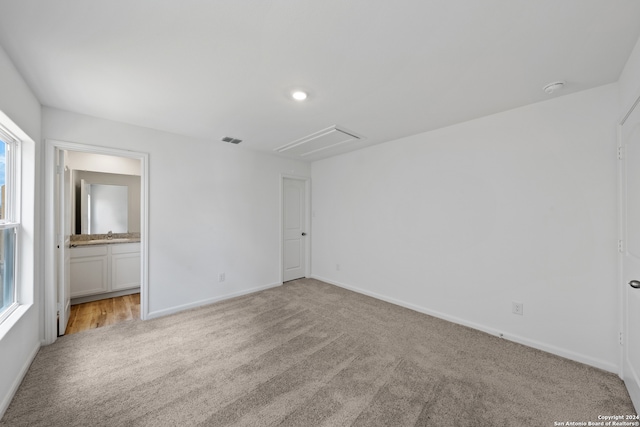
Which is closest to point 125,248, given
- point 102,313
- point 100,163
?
point 102,313

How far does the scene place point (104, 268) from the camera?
3836mm

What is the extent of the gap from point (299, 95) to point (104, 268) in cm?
395

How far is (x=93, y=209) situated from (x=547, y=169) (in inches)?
243

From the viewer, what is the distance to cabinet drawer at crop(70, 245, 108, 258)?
3611 mm

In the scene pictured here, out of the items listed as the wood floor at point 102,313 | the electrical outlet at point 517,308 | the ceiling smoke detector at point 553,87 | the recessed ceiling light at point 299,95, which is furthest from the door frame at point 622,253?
the wood floor at point 102,313

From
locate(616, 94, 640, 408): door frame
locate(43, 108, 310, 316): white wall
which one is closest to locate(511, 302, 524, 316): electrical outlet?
locate(616, 94, 640, 408): door frame

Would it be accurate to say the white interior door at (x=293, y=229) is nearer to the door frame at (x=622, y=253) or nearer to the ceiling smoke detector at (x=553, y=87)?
the ceiling smoke detector at (x=553, y=87)

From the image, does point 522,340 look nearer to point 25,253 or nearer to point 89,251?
point 25,253

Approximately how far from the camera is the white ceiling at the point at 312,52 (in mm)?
1349

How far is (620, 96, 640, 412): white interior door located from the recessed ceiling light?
231 cm

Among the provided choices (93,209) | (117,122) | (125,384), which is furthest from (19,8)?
(93,209)

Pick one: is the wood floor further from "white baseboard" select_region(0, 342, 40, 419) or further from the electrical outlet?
the electrical outlet

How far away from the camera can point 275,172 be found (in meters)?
4.41

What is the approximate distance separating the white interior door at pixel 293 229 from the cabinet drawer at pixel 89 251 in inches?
109
